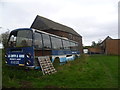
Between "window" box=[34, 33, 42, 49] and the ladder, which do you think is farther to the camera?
"window" box=[34, 33, 42, 49]

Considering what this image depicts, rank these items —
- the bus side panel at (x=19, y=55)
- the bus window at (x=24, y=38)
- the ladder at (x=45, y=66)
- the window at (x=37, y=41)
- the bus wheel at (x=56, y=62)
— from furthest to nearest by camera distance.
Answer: the bus wheel at (x=56, y=62) → the window at (x=37, y=41) → the bus window at (x=24, y=38) → the ladder at (x=45, y=66) → the bus side panel at (x=19, y=55)

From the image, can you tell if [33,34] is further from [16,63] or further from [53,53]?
[53,53]

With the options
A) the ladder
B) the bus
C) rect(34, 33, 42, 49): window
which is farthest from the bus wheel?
rect(34, 33, 42, 49): window

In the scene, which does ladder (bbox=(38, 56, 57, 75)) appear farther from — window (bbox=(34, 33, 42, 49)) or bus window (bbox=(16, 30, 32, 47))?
bus window (bbox=(16, 30, 32, 47))

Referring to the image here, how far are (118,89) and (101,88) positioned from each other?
0.69 m

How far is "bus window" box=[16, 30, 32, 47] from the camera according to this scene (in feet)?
31.0

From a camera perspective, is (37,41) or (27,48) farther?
(37,41)

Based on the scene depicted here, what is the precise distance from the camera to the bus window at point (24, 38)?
9.44 metres

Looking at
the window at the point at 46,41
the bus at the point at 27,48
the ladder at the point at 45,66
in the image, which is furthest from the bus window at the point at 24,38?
the window at the point at 46,41

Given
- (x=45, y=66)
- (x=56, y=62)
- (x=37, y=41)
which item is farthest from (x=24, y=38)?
(x=56, y=62)

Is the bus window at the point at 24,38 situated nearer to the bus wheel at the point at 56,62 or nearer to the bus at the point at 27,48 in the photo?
the bus at the point at 27,48

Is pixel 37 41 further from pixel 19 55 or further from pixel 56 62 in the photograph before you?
pixel 56 62

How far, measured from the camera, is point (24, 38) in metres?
9.83

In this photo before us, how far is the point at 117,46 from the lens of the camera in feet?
151
